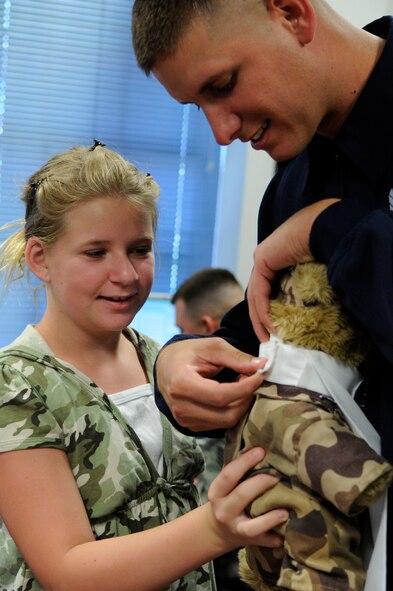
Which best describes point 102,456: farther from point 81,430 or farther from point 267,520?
point 267,520

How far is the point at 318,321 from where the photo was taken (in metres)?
1.09

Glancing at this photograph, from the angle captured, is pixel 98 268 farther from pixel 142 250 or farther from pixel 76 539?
pixel 76 539

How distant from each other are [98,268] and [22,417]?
1.12 feet

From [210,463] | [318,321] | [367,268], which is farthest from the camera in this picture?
[210,463]

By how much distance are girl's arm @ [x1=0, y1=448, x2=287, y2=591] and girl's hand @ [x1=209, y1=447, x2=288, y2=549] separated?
4 cm

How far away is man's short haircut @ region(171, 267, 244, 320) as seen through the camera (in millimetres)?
3203

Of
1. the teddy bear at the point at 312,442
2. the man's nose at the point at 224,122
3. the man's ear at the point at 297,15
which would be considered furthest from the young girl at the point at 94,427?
the man's ear at the point at 297,15

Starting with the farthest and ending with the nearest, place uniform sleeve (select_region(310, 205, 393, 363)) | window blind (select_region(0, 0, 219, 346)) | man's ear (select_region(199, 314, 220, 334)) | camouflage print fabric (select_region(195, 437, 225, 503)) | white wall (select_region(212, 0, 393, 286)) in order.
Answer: window blind (select_region(0, 0, 219, 346))
white wall (select_region(212, 0, 393, 286))
man's ear (select_region(199, 314, 220, 334))
camouflage print fabric (select_region(195, 437, 225, 503))
uniform sleeve (select_region(310, 205, 393, 363))

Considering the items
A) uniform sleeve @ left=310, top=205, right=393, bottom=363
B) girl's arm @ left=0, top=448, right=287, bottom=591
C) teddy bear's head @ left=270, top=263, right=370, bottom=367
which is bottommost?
girl's arm @ left=0, top=448, right=287, bottom=591

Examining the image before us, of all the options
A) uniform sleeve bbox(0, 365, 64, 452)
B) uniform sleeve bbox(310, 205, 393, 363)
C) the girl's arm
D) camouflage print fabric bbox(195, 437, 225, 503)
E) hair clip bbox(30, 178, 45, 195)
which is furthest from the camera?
camouflage print fabric bbox(195, 437, 225, 503)

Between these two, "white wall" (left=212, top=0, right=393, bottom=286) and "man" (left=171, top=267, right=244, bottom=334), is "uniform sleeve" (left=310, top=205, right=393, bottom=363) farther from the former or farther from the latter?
"white wall" (left=212, top=0, right=393, bottom=286)

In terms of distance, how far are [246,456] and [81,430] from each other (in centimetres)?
51

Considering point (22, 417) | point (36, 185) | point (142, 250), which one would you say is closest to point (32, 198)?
point (36, 185)

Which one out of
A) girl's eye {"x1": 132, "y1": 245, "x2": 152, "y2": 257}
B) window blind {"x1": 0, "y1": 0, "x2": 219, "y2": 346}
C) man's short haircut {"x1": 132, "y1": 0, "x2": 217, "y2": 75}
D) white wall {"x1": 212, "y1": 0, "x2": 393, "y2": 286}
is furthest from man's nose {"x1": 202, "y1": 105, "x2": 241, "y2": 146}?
window blind {"x1": 0, "y1": 0, "x2": 219, "y2": 346}
